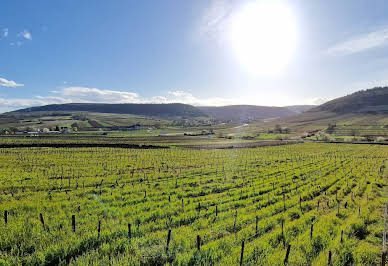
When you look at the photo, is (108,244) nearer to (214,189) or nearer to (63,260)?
(63,260)

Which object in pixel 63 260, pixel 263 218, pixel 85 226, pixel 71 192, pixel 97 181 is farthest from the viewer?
pixel 97 181

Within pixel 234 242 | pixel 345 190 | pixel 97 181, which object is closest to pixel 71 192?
pixel 97 181

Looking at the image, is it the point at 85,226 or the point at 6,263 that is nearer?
the point at 6,263

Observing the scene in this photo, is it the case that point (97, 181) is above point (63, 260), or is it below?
below

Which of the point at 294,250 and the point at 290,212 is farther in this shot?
the point at 290,212

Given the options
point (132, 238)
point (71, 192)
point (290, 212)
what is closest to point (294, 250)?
point (290, 212)

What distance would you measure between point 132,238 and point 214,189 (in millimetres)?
11144

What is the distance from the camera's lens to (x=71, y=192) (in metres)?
17.1

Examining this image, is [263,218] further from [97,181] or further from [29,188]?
[29,188]

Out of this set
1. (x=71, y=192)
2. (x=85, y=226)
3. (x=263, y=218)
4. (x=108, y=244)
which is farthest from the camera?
(x=71, y=192)

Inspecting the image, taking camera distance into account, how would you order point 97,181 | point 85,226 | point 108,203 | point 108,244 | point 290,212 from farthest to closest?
point 97,181 → point 108,203 → point 290,212 → point 85,226 → point 108,244

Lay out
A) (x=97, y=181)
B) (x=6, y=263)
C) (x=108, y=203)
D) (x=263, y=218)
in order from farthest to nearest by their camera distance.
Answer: (x=97, y=181) < (x=108, y=203) < (x=263, y=218) < (x=6, y=263)

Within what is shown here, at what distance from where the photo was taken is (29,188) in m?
18.6

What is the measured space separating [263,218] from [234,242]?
3.84 meters
